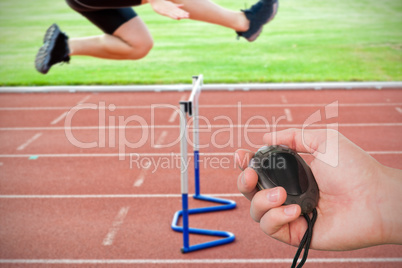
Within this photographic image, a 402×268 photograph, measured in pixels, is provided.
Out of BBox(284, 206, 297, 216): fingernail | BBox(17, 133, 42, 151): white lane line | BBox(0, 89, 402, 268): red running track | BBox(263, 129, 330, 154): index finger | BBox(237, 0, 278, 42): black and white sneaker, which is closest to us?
BBox(284, 206, 297, 216): fingernail

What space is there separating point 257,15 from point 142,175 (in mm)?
3435

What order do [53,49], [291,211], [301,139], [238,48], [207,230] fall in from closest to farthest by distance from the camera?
[291,211] < [301,139] < [53,49] < [207,230] < [238,48]

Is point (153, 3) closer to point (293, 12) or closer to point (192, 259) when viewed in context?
point (192, 259)

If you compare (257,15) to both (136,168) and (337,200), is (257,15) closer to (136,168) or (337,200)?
(337,200)

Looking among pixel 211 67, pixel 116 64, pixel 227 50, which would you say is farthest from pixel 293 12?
pixel 116 64

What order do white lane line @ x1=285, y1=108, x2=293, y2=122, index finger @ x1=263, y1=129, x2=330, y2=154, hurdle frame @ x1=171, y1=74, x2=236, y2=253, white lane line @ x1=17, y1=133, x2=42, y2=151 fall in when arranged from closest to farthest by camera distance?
1. index finger @ x1=263, y1=129, x2=330, y2=154
2. hurdle frame @ x1=171, y1=74, x2=236, y2=253
3. white lane line @ x1=17, y1=133, x2=42, y2=151
4. white lane line @ x1=285, y1=108, x2=293, y2=122

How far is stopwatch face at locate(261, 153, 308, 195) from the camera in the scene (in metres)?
1.51

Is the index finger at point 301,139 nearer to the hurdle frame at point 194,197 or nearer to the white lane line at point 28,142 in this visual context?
the hurdle frame at point 194,197

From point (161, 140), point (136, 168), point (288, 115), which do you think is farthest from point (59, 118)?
point (288, 115)

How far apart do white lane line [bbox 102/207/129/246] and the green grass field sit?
6.69 m

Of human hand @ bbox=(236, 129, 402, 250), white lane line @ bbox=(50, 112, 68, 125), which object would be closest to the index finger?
human hand @ bbox=(236, 129, 402, 250)

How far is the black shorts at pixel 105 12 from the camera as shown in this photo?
225cm

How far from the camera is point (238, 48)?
51.9ft

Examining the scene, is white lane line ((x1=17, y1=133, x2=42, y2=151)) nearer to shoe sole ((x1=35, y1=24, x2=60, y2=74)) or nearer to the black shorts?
shoe sole ((x1=35, y1=24, x2=60, y2=74))
